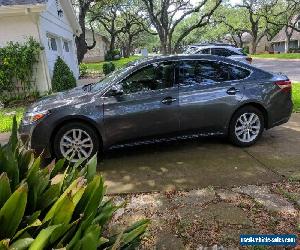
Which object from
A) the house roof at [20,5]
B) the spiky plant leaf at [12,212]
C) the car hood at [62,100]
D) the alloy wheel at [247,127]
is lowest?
the alloy wheel at [247,127]

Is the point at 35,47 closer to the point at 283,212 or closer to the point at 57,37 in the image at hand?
the point at 57,37

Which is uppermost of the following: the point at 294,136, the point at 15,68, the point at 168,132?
the point at 15,68

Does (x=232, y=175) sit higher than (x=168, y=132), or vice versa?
(x=168, y=132)

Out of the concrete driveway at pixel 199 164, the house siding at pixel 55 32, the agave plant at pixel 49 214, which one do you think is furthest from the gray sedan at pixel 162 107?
the house siding at pixel 55 32

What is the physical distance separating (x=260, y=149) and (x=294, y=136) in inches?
46.6

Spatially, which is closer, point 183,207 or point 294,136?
point 183,207

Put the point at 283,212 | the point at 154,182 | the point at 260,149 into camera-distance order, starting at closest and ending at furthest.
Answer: the point at 283,212 → the point at 154,182 → the point at 260,149

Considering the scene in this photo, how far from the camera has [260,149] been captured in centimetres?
625

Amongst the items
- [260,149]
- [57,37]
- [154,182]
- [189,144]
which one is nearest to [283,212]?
[154,182]

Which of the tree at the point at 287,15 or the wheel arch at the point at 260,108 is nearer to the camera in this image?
the wheel arch at the point at 260,108

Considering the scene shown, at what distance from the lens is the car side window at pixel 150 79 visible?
19.4ft

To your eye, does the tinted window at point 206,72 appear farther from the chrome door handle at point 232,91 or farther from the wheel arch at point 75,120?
the wheel arch at point 75,120

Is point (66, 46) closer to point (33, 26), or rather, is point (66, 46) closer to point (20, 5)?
point (33, 26)

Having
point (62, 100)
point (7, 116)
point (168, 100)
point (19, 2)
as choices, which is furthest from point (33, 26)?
point (168, 100)
